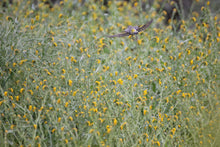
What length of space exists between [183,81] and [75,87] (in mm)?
1185

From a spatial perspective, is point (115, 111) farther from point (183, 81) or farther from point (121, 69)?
point (183, 81)

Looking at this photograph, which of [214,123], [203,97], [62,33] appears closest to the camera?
[214,123]

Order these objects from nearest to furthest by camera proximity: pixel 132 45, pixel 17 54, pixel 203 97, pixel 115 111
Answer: pixel 115 111
pixel 17 54
pixel 203 97
pixel 132 45

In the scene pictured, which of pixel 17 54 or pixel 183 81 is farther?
pixel 183 81

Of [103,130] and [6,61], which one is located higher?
[6,61]

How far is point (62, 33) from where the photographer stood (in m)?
3.04

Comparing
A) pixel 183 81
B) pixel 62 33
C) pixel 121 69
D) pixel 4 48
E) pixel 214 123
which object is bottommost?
pixel 214 123

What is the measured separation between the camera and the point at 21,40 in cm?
250

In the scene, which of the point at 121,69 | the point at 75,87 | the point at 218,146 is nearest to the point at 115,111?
the point at 75,87

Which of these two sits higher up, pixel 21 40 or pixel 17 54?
pixel 21 40

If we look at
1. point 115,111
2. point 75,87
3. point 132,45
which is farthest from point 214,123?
point 132,45

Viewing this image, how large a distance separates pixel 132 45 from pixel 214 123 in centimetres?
164

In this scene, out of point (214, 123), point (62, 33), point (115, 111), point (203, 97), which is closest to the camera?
point (115, 111)

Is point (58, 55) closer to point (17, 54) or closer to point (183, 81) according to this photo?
point (17, 54)
